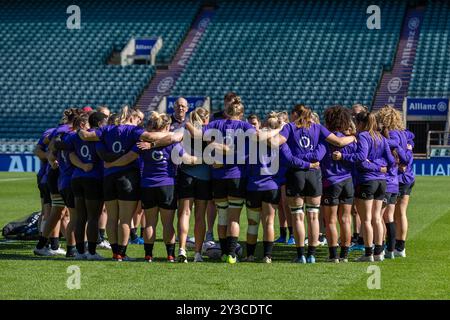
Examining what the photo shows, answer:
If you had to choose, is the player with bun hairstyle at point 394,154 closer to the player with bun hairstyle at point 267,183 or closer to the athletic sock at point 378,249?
the athletic sock at point 378,249

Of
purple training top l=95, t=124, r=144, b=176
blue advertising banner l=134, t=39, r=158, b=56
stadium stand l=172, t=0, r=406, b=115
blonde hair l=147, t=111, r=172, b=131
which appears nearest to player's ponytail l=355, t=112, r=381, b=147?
blonde hair l=147, t=111, r=172, b=131

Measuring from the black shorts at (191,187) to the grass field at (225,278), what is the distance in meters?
0.86

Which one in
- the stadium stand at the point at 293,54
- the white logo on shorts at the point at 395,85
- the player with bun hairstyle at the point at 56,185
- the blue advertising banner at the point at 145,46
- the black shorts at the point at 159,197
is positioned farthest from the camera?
the blue advertising banner at the point at 145,46

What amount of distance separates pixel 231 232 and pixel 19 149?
86.3ft

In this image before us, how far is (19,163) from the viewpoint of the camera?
36.9 meters

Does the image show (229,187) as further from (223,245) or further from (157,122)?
(157,122)

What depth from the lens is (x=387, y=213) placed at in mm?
12703

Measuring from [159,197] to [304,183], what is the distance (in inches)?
70.4

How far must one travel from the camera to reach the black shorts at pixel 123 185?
1190 cm

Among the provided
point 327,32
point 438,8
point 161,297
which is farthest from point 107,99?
point 161,297

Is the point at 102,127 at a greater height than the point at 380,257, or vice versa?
the point at 102,127

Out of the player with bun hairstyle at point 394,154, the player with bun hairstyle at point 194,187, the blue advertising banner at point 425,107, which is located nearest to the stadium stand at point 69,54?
the blue advertising banner at point 425,107

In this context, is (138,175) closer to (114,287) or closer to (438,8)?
(114,287)

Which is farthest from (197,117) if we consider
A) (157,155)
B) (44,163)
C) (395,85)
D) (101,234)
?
(395,85)
